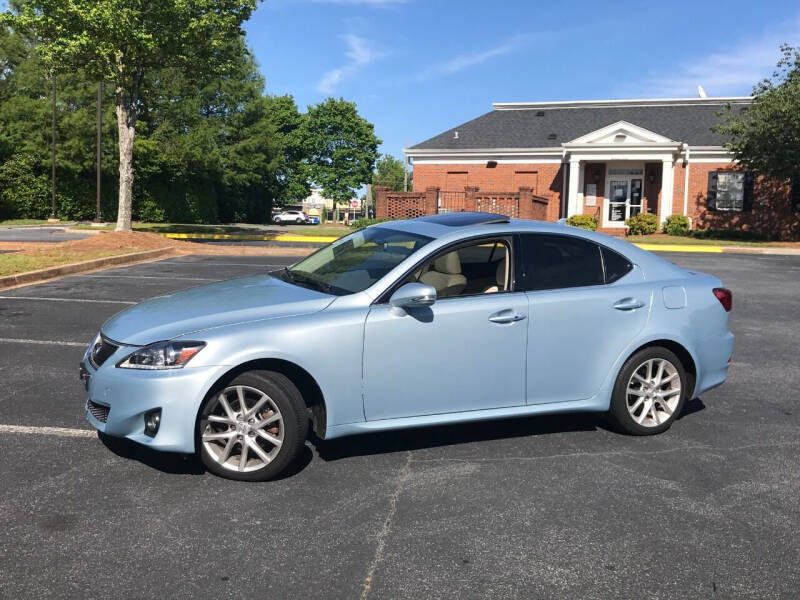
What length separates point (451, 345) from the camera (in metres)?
4.76

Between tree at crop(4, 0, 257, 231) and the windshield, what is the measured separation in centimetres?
1754

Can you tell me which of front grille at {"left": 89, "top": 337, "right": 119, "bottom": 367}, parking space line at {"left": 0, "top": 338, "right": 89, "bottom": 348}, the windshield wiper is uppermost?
the windshield wiper

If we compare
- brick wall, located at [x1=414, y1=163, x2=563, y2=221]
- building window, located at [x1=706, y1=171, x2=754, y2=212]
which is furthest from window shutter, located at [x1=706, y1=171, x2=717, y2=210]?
brick wall, located at [x1=414, y1=163, x2=563, y2=221]

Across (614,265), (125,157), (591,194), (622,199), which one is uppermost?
(591,194)

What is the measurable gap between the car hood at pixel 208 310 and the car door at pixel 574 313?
4.75ft

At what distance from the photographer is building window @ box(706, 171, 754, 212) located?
110 feet

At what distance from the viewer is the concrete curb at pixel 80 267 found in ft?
41.9

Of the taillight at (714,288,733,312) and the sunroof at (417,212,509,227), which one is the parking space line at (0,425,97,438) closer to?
the sunroof at (417,212,509,227)

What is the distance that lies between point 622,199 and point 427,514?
1317 inches

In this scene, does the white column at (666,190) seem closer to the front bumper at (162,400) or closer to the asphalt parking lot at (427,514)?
the asphalt parking lot at (427,514)

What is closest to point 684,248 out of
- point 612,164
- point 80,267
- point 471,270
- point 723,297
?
point 612,164

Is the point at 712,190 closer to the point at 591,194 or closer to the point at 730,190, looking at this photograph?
the point at 730,190

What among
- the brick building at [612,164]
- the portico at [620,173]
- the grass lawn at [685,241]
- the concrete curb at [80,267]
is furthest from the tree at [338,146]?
the concrete curb at [80,267]

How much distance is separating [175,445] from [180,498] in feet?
0.96
